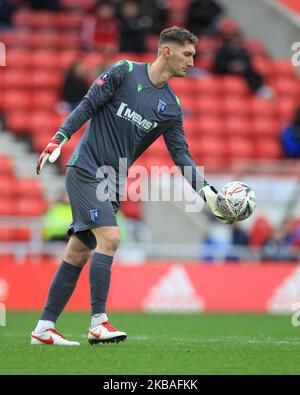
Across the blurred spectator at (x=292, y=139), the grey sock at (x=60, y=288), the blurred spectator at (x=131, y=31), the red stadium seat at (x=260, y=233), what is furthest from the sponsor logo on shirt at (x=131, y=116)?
the blurred spectator at (x=131, y=31)

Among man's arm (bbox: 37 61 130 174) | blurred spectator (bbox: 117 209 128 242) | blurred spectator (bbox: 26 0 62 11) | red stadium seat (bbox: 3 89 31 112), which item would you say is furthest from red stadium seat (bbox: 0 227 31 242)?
man's arm (bbox: 37 61 130 174)

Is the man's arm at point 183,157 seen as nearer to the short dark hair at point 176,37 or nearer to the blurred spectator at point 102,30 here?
the short dark hair at point 176,37

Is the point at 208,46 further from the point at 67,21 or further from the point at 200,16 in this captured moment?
the point at 67,21

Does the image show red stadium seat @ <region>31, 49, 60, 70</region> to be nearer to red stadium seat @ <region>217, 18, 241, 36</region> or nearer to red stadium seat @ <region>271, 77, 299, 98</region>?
red stadium seat @ <region>217, 18, 241, 36</region>

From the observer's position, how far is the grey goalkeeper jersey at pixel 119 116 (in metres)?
7.94

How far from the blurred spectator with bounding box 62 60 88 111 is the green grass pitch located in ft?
25.2

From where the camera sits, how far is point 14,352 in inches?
293

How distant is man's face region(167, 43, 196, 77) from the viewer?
26.6 ft

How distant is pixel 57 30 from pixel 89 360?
15.0m

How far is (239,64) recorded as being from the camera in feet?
68.8

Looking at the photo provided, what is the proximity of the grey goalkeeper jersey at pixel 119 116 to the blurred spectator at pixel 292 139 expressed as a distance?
11.1 metres

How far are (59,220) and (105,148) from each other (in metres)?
7.96

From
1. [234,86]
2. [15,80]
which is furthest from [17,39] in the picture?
[234,86]
